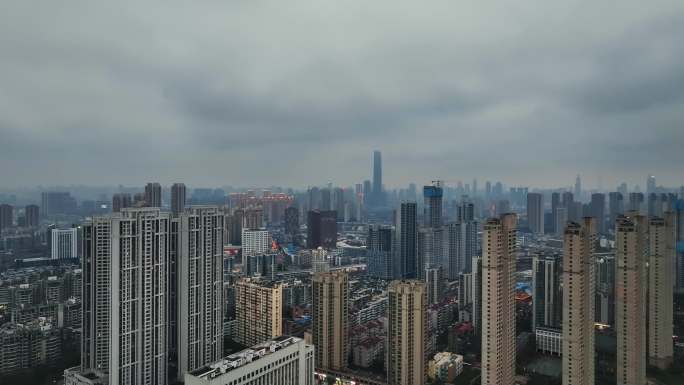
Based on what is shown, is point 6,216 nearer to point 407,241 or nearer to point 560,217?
point 407,241

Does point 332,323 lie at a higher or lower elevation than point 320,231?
lower

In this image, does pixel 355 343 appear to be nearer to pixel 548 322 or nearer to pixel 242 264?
pixel 548 322

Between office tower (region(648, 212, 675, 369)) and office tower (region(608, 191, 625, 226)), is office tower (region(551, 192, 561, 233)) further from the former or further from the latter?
office tower (region(648, 212, 675, 369))

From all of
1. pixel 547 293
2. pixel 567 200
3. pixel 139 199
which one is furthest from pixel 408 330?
pixel 567 200

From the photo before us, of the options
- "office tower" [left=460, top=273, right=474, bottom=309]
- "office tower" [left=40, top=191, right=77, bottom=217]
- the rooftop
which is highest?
"office tower" [left=40, top=191, right=77, bottom=217]

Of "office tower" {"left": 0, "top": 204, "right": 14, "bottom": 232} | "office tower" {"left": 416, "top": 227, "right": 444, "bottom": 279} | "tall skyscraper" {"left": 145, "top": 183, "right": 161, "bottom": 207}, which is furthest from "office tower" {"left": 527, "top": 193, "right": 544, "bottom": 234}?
"office tower" {"left": 0, "top": 204, "right": 14, "bottom": 232}

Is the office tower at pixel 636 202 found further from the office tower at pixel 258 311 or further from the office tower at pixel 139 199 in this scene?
the office tower at pixel 139 199
